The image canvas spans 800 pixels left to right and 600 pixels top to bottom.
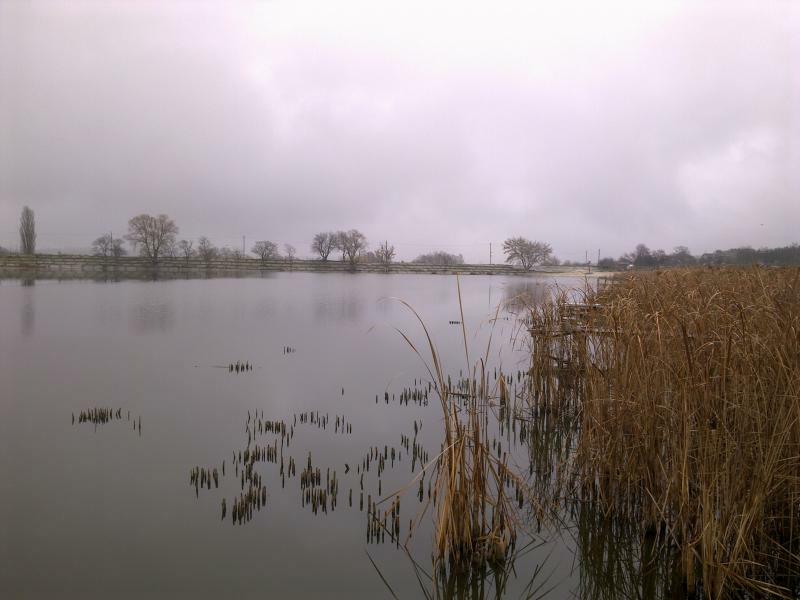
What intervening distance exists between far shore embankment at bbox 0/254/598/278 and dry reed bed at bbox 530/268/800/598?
3705cm

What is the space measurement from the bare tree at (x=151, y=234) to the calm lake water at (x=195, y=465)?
181 ft

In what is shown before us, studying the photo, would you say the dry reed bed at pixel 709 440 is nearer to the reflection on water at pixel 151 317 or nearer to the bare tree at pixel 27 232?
the reflection on water at pixel 151 317

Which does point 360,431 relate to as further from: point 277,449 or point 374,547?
point 374,547

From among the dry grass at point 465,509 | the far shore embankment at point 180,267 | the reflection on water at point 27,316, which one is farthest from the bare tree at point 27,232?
the dry grass at point 465,509

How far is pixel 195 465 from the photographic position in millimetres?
6184

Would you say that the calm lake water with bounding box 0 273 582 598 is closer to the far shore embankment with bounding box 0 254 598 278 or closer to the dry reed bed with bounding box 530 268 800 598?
the dry reed bed with bounding box 530 268 800 598

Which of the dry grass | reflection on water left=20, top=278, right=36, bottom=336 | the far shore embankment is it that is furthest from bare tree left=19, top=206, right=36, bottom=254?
the dry grass

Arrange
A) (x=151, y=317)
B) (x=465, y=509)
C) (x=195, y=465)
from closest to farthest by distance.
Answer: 1. (x=465, y=509)
2. (x=195, y=465)
3. (x=151, y=317)

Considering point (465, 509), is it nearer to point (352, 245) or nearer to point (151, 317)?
point (151, 317)

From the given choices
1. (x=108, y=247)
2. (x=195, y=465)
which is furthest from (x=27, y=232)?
(x=195, y=465)

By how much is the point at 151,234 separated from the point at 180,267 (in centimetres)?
575

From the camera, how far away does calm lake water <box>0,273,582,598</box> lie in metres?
4.10

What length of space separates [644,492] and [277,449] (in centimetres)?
442

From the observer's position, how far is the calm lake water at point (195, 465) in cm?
410
